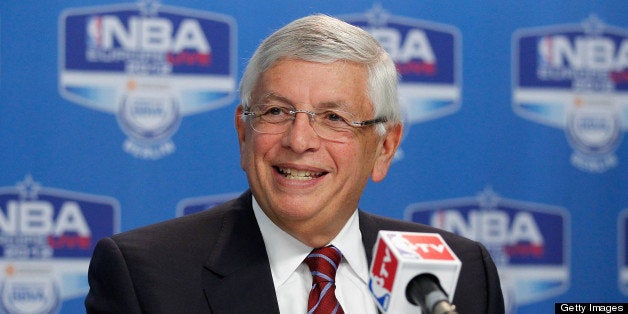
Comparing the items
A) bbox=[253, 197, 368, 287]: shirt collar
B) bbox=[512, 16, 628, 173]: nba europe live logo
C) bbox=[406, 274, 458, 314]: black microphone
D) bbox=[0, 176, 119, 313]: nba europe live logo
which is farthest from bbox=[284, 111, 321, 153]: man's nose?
bbox=[512, 16, 628, 173]: nba europe live logo

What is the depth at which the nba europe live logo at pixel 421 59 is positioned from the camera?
3.84m

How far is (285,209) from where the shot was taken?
7.61 ft

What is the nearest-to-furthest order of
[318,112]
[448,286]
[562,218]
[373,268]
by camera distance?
[448,286] < [373,268] < [318,112] < [562,218]

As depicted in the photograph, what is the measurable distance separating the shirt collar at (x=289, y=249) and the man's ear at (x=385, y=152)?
0.48ft

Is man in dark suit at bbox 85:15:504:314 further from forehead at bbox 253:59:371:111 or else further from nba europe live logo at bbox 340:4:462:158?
nba europe live logo at bbox 340:4:462:158

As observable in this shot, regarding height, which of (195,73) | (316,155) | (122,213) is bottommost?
(122,213)

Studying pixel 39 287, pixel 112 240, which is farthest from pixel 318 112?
pixel 39 287

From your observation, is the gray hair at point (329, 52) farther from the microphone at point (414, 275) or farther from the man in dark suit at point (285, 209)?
the microphone at point (414, 275)

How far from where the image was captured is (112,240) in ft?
7.62

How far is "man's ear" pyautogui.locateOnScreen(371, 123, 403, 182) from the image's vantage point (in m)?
2.55

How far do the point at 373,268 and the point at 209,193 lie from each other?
2.17 m

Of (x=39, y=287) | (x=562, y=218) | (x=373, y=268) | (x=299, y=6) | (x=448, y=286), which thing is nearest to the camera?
(x=448, y=286)

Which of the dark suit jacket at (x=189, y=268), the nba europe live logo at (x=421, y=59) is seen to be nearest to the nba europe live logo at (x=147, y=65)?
the nba europe live logo at (x=421, y=59)

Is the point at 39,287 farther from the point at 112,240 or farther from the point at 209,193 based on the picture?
the point at 112,240
